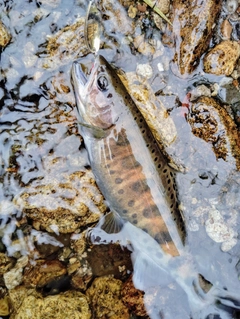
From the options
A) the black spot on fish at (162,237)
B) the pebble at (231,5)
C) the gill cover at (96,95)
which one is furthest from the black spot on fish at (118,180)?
the pebble at (231,5)

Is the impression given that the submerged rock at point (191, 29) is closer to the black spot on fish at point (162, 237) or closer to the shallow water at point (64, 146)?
the shallow water at point (64, 146)

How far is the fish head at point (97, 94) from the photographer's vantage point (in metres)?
2.98

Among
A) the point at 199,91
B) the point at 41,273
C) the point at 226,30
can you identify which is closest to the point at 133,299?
the point at 41,273

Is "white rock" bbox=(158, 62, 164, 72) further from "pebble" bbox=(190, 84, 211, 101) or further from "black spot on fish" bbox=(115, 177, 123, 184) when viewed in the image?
"black spot on fish" bbox=(115, 177, 123, 184)

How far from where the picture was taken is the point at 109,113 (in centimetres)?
307

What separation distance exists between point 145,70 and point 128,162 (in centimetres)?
86

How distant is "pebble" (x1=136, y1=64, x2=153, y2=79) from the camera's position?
3.29m

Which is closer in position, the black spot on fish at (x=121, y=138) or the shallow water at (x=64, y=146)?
the black spot on fish at (x=121, y=138)

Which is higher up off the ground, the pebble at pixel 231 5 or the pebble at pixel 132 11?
the pebble at pixel 231 5

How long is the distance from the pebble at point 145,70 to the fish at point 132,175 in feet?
1.05

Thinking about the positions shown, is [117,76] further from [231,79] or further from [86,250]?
[86,250]

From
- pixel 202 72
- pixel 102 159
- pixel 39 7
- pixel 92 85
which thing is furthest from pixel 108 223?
pixel 39 7

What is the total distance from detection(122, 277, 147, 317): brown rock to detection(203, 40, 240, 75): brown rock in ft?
6.98

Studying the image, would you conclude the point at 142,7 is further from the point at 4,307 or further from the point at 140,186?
the point at 4,307
